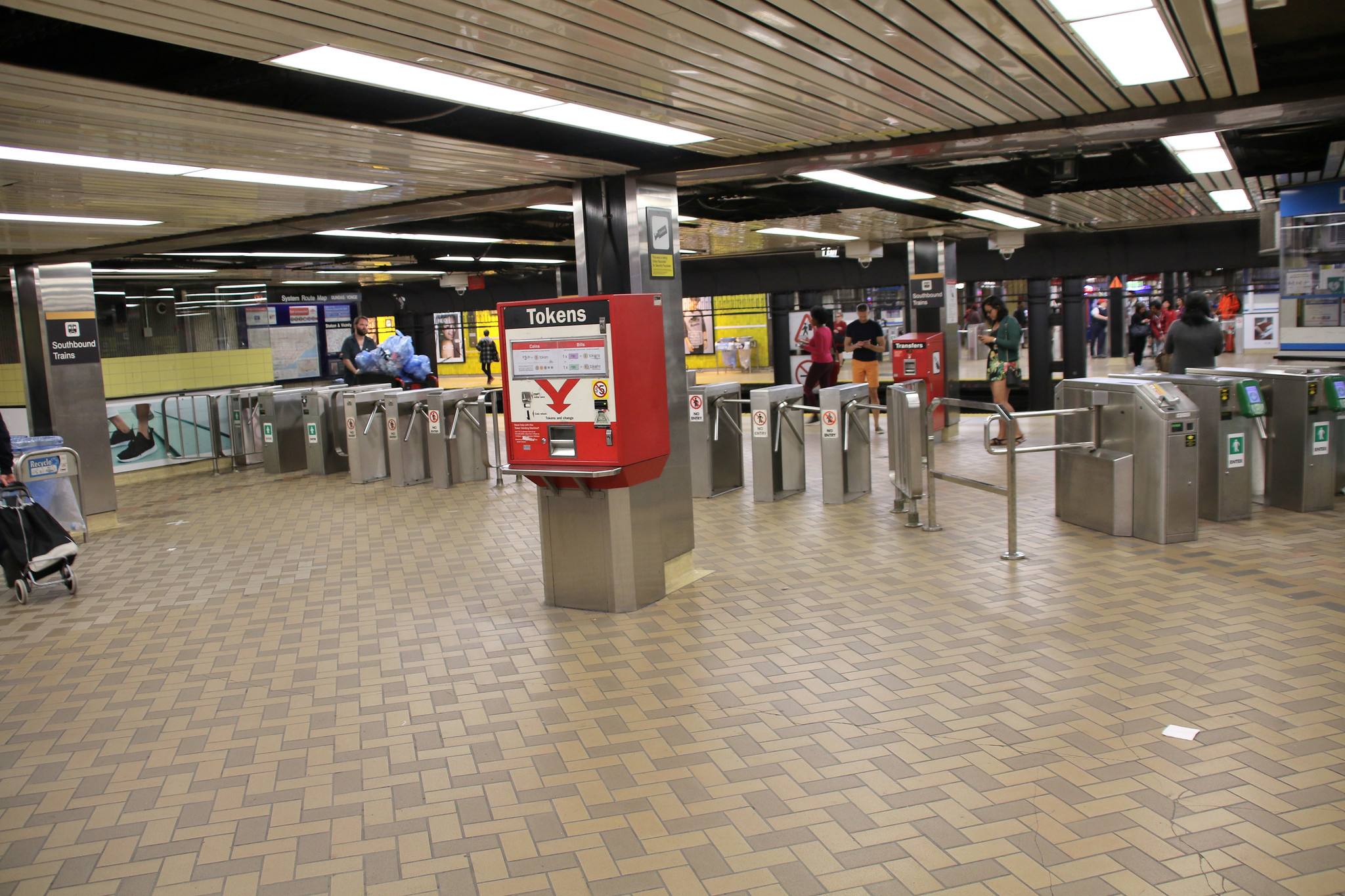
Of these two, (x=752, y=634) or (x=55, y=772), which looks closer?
(x=55, y=772)

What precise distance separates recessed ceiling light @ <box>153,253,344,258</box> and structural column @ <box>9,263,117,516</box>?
97cm

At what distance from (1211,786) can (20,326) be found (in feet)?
35.3

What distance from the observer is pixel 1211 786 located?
3193 millimetres

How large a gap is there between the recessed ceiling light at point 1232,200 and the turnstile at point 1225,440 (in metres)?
3.67

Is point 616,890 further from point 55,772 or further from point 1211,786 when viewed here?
point 55,772

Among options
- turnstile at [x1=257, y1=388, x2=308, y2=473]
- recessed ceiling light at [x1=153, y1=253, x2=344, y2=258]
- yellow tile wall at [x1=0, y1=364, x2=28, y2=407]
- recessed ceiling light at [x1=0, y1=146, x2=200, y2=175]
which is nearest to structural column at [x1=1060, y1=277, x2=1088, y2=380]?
recessed ceiling light at [x1=153, y1=253, x2=344, y2=258]

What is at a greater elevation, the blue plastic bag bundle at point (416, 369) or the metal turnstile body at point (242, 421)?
the blue plastic bag bundle at point (416, 369)

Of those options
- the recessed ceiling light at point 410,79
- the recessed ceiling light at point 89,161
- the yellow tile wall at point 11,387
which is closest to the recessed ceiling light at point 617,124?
the recessed ceiling light at point 410,79

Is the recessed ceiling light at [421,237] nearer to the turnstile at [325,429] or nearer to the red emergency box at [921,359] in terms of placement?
the turnstile at [325,429]

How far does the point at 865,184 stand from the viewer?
7.55m

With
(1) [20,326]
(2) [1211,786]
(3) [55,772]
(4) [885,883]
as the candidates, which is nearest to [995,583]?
(2) [1211,786]

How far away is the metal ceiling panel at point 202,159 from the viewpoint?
380cm

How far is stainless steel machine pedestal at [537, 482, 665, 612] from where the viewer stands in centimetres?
546

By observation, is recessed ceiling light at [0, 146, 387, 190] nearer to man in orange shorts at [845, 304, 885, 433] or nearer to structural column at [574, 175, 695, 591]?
structural column at [574, 175, 695, 591]
